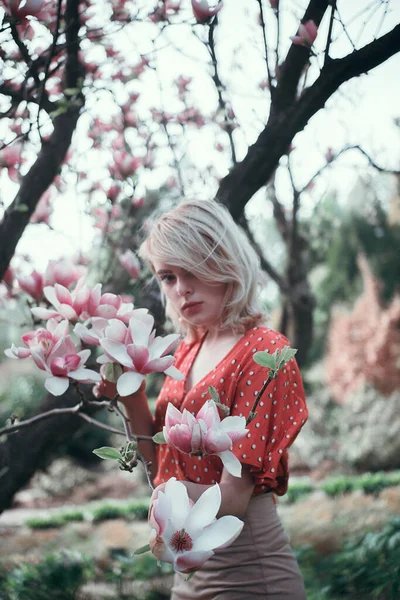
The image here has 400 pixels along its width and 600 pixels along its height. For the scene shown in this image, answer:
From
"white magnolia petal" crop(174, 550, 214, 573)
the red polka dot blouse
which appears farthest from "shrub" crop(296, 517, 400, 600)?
"white magnolia petal" crop(174, 550, 214, 573)

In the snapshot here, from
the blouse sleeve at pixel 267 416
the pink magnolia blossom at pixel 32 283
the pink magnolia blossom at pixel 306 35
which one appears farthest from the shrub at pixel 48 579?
the pink magnolia blossom at pixel 306 35

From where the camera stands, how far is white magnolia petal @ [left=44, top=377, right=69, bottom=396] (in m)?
1.05

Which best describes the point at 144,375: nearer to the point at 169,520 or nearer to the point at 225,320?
the point at 169,520

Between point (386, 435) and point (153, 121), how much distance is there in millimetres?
7288

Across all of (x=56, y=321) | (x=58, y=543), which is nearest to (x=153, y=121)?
(x=56, y=321)

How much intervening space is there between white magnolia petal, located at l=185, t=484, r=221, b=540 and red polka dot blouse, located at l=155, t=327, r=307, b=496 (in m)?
0.41

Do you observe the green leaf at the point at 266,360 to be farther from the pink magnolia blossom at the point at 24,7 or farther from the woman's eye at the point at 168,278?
the pink magnolia blossom at the point at 24,7

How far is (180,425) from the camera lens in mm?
868

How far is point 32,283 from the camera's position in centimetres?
154

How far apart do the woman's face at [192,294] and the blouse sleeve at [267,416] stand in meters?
0.20

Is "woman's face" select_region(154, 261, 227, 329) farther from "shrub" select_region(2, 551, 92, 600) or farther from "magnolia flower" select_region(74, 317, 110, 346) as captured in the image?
"shrub" select_region(2, 551, 92, 600)

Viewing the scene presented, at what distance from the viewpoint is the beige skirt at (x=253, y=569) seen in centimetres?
136

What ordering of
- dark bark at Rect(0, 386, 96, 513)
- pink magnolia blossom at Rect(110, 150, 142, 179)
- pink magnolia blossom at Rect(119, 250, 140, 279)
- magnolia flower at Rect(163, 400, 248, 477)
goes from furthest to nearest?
pink magnolia blossom at Rect(110, 150, 142, 179), pink magnolia blossom at Rect(119, 250, 140, 279), dark bark at Rect(0, 386, 96, 513), magnolia flower at Rect(163, 400, 248, 477)

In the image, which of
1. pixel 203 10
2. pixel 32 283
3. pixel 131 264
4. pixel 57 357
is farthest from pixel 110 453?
pixel 203 10
